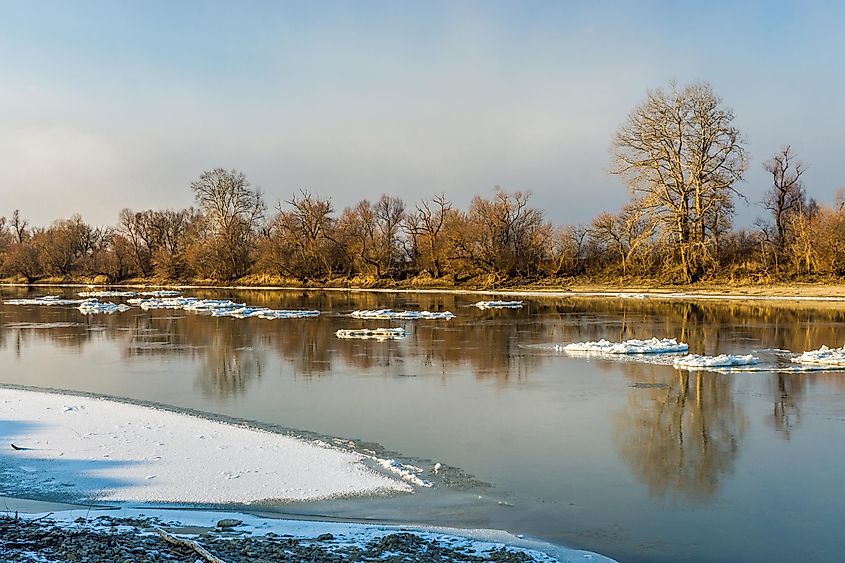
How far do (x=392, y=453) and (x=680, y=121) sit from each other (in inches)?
1511

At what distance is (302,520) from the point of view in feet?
21.1

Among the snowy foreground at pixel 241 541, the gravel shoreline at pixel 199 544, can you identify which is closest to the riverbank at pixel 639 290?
the snowy foreground at pixel 241 541

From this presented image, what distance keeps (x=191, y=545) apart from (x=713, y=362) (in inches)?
466

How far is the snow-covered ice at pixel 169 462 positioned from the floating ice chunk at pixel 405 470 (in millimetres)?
131

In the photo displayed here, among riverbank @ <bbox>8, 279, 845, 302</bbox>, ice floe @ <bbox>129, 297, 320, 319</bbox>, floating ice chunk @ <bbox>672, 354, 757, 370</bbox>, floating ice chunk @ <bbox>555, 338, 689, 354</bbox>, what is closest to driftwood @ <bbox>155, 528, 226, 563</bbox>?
floating ice chunk @ <bbox>672, 354, 757, 370</bbox>

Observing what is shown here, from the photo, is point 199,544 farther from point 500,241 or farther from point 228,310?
point 500,241

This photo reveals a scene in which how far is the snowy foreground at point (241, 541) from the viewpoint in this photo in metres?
5.21

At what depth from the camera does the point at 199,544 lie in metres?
5.52

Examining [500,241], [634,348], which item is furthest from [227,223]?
[634,348]

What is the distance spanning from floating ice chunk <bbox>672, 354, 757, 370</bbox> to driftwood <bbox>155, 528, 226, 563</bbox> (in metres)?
11.2

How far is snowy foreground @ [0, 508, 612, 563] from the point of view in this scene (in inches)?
205

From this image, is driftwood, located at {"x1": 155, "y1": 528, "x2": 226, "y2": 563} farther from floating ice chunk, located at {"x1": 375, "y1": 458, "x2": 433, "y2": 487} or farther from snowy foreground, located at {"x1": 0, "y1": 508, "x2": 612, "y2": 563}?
floating ice chunk, located at {"x1": 375, "y1": 458, "x2": 433, "y2": 487}

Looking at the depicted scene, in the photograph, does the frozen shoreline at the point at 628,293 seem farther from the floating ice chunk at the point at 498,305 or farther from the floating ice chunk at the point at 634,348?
the floating ice chunk at the point at 634,348

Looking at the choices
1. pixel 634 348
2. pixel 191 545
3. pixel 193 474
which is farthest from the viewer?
pixel 634 348
